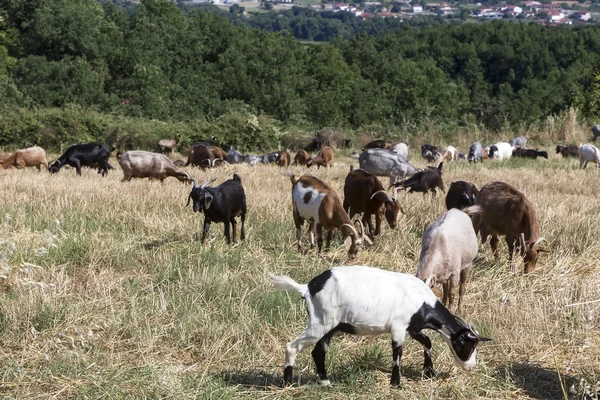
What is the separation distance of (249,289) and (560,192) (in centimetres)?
979

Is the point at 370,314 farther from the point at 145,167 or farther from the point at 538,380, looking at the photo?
the point at 145,167

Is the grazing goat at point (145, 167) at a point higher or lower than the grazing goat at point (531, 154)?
higher

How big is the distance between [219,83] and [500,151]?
915 inches

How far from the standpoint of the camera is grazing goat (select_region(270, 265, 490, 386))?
5.84 m

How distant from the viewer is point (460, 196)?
11.5 meters

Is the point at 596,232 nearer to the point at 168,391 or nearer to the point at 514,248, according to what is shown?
the point at 514,248

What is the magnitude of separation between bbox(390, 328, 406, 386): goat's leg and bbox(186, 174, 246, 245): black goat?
4755mm

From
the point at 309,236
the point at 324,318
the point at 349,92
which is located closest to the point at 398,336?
the point at 324,318

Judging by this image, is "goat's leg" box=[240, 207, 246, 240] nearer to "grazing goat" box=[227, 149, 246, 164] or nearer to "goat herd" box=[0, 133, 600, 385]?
"goat herd" box=[0, 133, 600, 385]

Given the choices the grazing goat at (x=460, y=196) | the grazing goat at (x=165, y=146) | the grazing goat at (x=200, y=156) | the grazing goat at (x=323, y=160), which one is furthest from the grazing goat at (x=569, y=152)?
the grazing goat at (x=460, y=196)

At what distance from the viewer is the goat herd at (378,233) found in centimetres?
588

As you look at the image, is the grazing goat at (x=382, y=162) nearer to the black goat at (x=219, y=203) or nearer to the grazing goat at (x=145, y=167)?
the grazing goat at (x=145, y=167)

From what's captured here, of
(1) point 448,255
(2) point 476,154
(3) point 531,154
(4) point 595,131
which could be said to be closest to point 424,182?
(1) point 448,255

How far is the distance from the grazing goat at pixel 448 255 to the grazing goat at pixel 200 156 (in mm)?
15100
